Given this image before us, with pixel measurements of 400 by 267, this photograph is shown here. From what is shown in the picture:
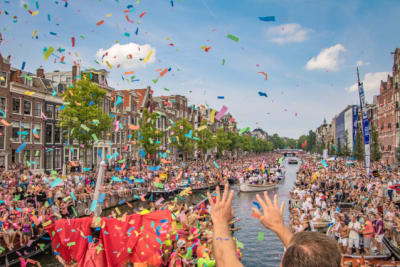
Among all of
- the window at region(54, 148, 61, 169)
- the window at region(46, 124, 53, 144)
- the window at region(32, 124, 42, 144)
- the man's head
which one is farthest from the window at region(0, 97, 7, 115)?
the man's head

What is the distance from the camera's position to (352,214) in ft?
45.7

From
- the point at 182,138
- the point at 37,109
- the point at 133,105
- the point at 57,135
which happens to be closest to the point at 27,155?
the point at 57,135

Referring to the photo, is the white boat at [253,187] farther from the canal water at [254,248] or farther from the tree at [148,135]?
the tree at [148,135]

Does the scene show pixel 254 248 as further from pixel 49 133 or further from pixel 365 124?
pixel 49 133

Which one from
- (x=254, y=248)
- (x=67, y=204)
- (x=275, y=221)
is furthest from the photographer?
(x=67, y=204)

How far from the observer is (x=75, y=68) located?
4091 centimetres

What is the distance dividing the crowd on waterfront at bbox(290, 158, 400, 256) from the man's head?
1216 cm

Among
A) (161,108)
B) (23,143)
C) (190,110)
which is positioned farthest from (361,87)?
(190,110)

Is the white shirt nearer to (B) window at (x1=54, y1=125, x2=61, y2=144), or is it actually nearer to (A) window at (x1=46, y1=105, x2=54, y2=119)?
(A) window at (x1=46, y1=105, x2=54, y2=119)

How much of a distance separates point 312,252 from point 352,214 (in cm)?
1394

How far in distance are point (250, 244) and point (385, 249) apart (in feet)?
23.8

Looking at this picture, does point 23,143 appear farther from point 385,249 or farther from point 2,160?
point 385,249

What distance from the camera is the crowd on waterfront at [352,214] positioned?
42.5 ft

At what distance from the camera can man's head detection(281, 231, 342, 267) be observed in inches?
63.6
